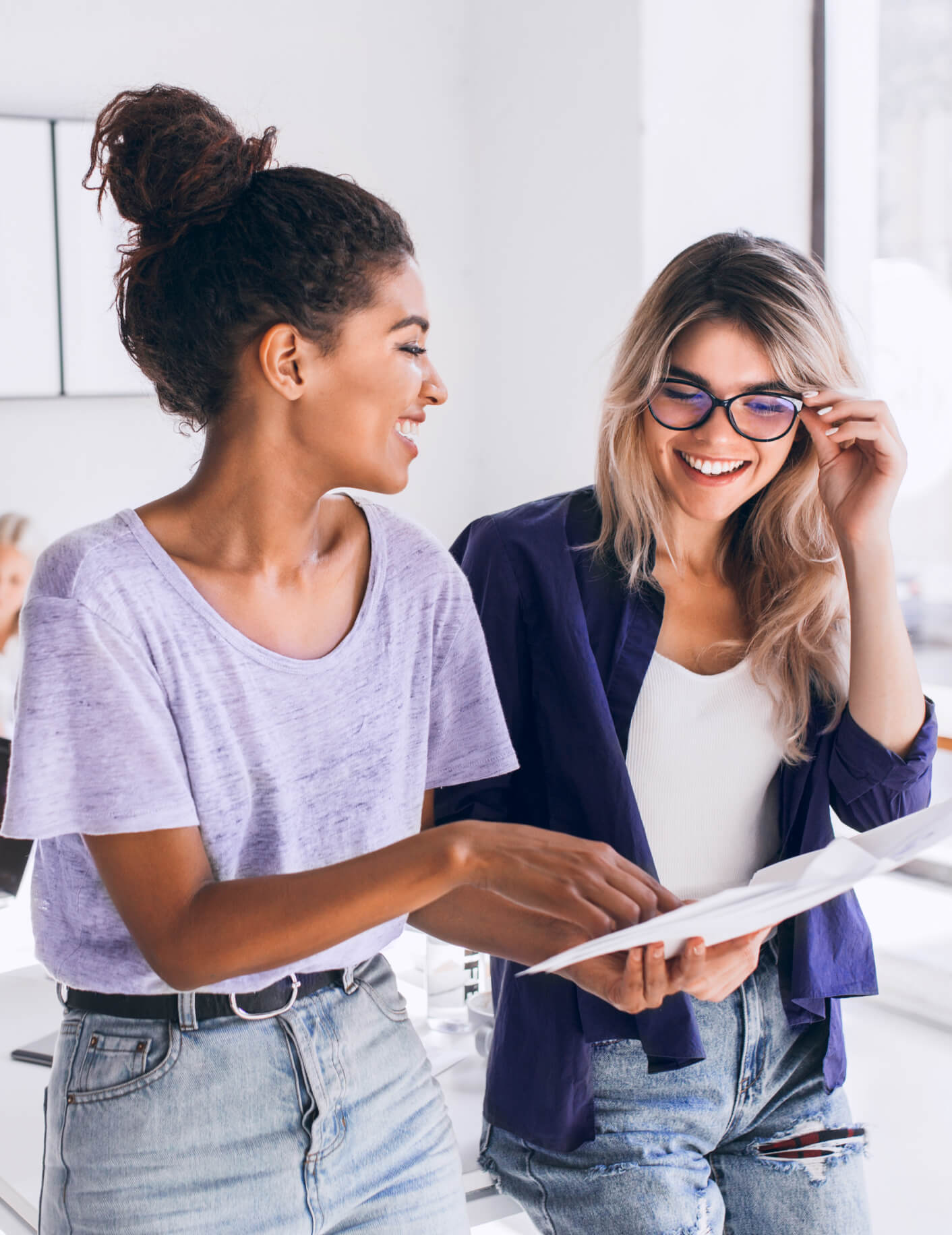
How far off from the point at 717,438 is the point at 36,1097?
1221 mm

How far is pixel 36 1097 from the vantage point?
1708 mm

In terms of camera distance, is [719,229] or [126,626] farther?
[719,229]

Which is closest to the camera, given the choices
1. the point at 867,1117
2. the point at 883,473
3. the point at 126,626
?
the point at 126,626

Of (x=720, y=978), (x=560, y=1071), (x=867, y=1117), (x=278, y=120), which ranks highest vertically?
(x=278, y=120)

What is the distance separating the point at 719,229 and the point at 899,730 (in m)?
1.88

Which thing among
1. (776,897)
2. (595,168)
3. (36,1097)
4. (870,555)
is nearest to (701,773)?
(870,555)

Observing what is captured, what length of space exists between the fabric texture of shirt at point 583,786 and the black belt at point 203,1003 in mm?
331

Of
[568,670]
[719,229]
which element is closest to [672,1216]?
[568,670]

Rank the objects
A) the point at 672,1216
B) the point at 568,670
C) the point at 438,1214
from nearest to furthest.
→ the point at 438,1214 < the point at 672,1216 < the point at 568,670

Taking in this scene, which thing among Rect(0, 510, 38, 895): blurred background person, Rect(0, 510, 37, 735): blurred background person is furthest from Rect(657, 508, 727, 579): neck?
Rect(0, 510, 37, 735): blurred background person

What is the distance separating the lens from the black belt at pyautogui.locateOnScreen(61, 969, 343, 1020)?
0.96 m

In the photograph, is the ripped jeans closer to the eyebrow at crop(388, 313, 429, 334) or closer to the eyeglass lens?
the eyeglass lens

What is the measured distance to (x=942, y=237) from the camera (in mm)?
2881

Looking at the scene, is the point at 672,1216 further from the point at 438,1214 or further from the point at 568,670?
the point at 568,670
